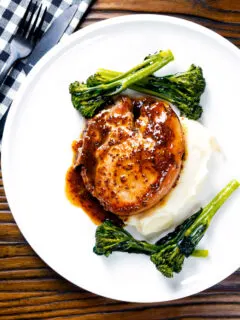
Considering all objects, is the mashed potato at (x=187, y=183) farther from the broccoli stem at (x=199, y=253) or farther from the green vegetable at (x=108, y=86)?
the green vegetable at (x=108, y=86)

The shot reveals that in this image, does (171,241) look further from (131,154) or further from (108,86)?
(108,86)

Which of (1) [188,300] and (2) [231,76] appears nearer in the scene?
(2) [231,76]

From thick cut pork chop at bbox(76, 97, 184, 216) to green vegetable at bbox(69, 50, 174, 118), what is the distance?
87 millimetres

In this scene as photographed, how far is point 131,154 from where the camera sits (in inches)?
144

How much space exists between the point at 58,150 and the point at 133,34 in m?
1.08

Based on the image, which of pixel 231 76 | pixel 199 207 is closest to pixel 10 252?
pixel 199 207

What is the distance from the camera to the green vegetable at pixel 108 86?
3.70 m

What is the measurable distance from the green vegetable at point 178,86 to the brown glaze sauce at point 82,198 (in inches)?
23.3

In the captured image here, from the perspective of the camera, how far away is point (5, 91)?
158 inches

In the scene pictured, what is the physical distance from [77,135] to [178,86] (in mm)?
878

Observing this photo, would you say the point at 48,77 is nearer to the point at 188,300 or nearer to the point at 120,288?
the point at 120,288

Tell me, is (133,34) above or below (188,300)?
above

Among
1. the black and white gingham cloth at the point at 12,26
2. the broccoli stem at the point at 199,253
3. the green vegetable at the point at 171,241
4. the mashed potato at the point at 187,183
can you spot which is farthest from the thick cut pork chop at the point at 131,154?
the black and white gingham cloth at the point at 12,26

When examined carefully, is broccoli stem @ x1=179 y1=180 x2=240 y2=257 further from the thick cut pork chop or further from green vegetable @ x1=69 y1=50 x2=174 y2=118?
green vegetable @ x1=69 y1=50 x2=174 y2=118
